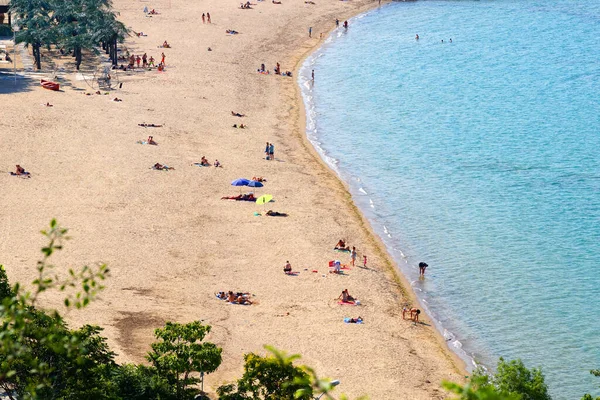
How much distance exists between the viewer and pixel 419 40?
276 ft

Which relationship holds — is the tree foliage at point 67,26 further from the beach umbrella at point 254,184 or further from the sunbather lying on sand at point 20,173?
the beach umbrella at point 254,184

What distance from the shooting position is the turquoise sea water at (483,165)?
32.8 meters

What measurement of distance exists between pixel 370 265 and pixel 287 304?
6.00 meters

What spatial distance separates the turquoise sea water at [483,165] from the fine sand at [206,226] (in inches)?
93.3

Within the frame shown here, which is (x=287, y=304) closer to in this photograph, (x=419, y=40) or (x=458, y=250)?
(x=458, y=250)

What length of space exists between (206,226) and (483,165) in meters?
19.9

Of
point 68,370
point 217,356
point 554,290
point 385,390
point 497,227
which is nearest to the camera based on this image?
point 68,370

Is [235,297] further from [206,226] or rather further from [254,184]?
[254,184]

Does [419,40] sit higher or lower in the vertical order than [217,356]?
higher

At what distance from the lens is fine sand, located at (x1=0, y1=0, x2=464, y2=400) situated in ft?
93.6

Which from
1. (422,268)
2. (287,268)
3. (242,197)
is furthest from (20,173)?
(422,268)

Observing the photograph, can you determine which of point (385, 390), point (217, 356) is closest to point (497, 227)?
point (385, 390)

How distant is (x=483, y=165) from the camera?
166 feet

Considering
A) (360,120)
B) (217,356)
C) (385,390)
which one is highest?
(360,120)
